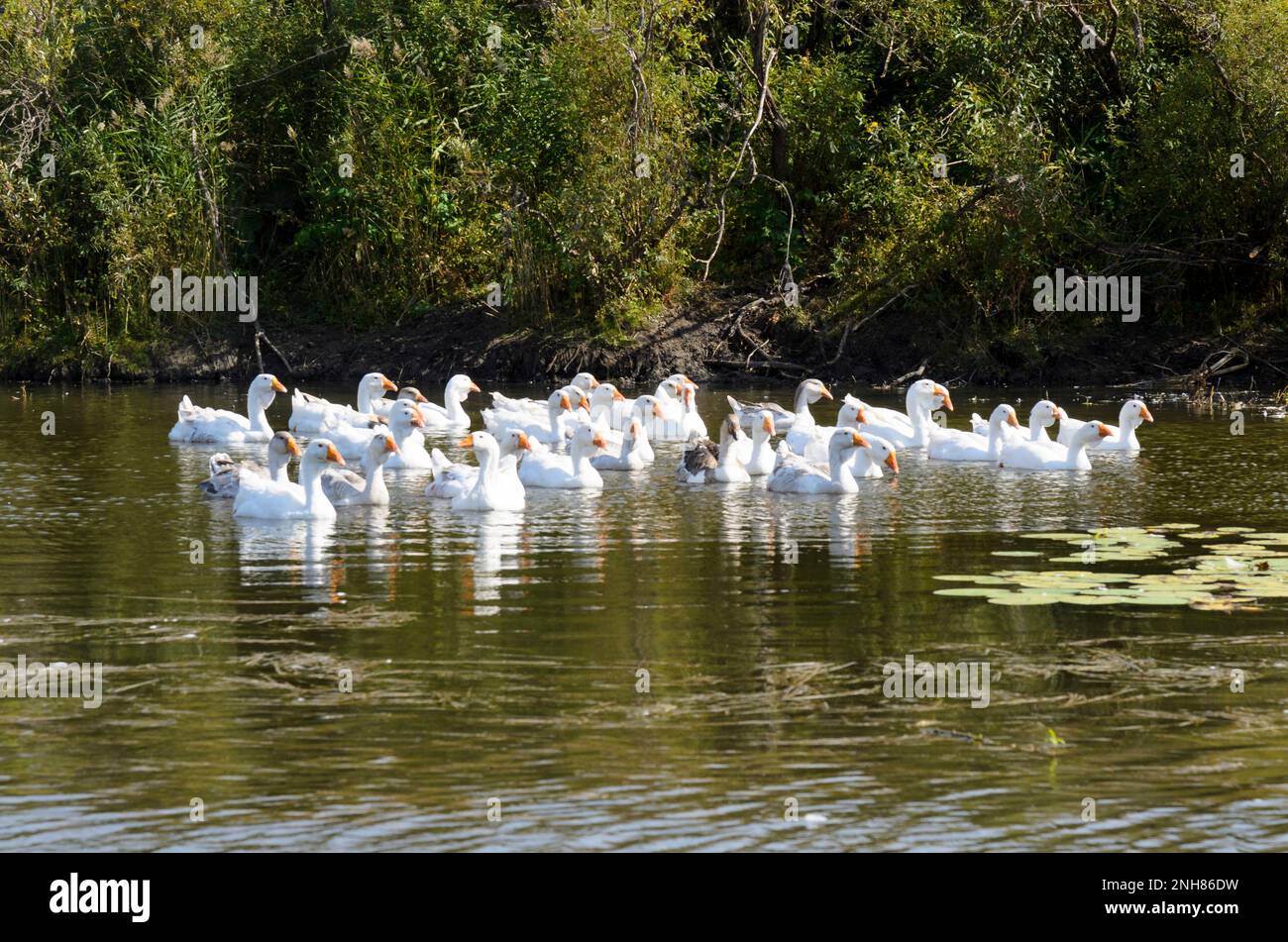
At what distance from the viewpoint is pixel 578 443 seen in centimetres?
1602

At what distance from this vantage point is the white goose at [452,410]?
2184 cm

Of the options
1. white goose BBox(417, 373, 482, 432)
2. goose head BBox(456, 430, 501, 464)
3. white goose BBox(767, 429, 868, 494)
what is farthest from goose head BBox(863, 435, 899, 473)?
white goose BBox(417, 373, 482, 432)

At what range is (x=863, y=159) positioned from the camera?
2934 centimetres

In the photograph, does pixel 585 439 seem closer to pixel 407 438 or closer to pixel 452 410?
pixel 407 438

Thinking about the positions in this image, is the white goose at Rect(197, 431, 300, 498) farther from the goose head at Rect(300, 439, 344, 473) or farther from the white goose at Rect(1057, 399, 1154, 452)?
the white goose at Rect(1057, 399, 1154, 452)

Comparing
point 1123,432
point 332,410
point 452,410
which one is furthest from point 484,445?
point 452,410

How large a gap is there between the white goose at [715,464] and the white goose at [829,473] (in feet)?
1.81

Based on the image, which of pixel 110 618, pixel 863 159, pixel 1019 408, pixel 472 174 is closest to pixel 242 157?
pixel 472 174

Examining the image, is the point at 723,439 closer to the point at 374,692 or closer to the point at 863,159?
the point at 374,692

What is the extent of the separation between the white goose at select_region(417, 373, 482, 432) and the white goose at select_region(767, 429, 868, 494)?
683 centimetres

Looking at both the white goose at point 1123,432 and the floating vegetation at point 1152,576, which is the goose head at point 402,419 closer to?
the white goose at point 1123,432

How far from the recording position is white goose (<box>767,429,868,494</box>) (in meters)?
15.6

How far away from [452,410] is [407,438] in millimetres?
4332

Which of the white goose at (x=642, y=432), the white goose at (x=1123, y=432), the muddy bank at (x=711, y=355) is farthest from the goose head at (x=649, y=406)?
the muddy bank at (x=711, y=355)
